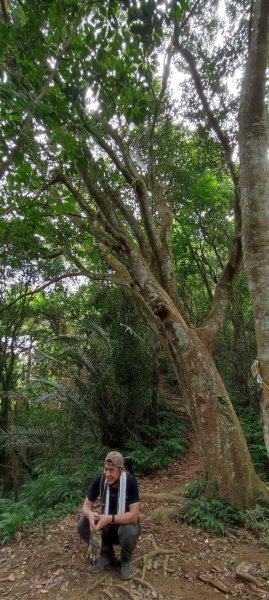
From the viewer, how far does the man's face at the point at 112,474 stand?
361 cm

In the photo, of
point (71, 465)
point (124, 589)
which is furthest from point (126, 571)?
point (71, 465)

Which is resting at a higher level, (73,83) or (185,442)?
(73,83)

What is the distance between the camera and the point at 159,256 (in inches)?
250

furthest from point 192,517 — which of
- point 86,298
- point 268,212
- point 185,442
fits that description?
point 86,298

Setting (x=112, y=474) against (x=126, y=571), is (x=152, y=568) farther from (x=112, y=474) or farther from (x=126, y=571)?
(x=112, y=474)

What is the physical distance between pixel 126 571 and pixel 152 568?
380 mm

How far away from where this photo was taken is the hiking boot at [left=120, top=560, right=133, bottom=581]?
350cm

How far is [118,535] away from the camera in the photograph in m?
3.57

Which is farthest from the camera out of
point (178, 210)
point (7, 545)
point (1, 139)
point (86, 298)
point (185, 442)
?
point (86, 298)

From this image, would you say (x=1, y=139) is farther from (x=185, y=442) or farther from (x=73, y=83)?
(x=185, y=442)

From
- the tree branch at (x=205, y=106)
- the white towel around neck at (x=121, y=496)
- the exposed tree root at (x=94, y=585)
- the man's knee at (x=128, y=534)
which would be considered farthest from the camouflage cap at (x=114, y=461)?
the tree branch at (x=205, y=106)

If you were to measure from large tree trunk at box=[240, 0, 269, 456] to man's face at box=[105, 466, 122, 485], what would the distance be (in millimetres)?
1978

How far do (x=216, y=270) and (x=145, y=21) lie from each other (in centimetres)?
1025

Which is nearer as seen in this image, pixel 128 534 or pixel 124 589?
pixel 124 589
